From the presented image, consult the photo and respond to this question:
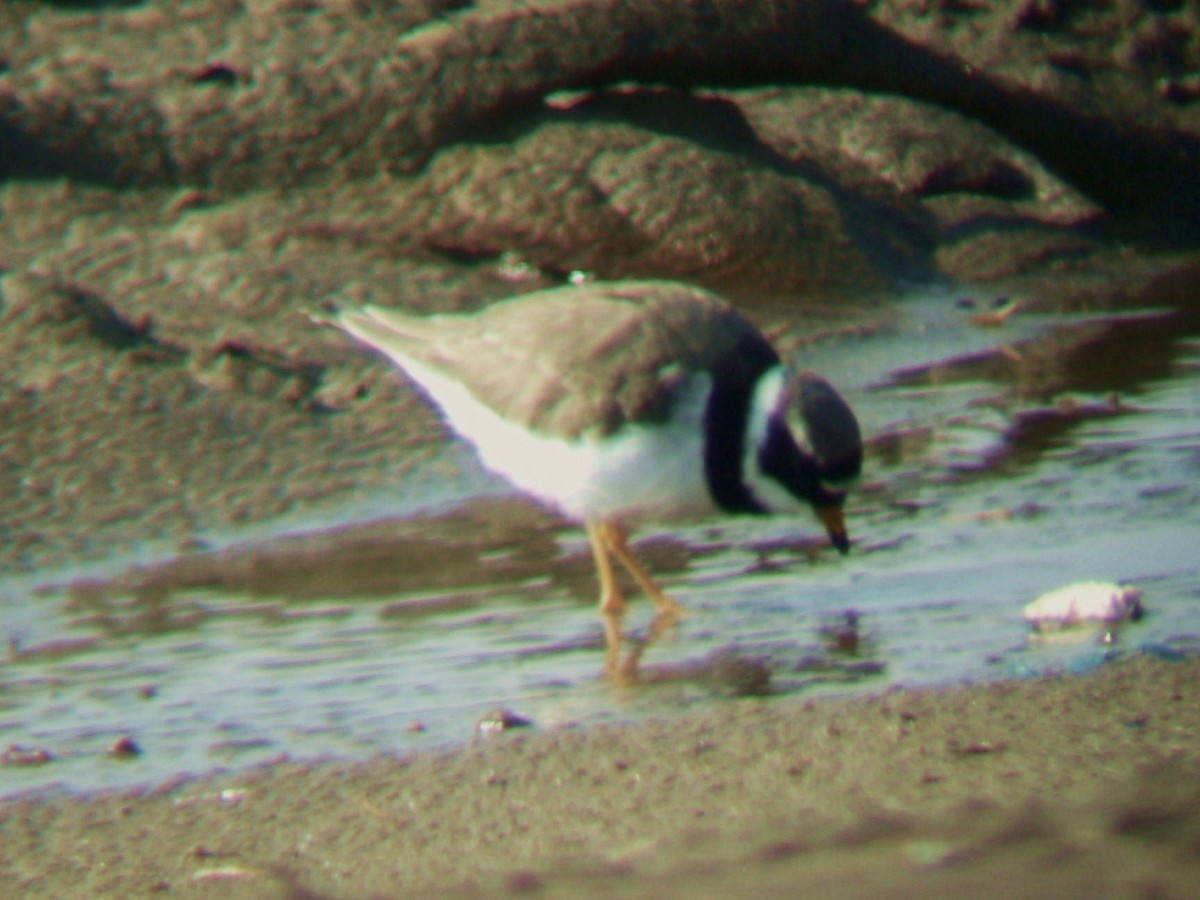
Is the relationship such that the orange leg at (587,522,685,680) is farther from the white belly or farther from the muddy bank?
the muddy bank

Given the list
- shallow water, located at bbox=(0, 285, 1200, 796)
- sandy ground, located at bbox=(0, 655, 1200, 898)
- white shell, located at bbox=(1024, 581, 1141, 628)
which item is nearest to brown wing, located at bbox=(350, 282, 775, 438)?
shallow water, located at bbox=(0, 285, 1200, 796)

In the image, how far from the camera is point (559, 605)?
201 inches

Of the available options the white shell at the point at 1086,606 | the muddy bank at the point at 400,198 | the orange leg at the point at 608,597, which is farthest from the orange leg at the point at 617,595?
the muddy bank at the point at 400,198

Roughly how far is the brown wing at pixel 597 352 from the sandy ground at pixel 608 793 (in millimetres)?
1133

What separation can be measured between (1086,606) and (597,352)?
138cm

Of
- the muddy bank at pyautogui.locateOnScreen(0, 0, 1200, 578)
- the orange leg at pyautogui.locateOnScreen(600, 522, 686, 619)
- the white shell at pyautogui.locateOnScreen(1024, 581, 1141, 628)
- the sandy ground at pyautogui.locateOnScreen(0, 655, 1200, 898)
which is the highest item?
the sandy ground at pyautogui.locateOnScreen(0, 655, 1200, 898)

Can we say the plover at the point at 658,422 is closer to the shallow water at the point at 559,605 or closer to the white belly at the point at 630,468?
the white belly at the point at 630,468

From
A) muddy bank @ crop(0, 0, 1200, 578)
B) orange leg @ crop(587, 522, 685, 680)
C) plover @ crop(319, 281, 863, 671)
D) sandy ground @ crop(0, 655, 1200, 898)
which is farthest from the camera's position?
muddy bank @ crop(0, 0, 1200, 578)

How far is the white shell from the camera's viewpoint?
4.38m

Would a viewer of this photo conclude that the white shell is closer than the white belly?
Yes

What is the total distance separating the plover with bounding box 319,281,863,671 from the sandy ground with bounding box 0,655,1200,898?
961 millimetres

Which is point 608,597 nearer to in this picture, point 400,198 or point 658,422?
point 658,422

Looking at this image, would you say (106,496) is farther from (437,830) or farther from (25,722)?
(437,830)

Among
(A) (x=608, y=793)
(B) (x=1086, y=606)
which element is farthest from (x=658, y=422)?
(A) (x=608, y=793)
